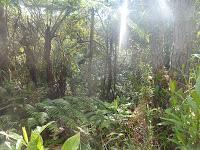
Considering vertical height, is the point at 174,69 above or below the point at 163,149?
above

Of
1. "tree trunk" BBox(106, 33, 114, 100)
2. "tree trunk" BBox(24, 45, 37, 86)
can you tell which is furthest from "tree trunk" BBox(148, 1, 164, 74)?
"tree trunk" BBox(24, 45, 37, 86)

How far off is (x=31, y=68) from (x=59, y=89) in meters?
0.71

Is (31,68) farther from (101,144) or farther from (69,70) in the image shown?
(101,144)

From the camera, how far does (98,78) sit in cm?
927

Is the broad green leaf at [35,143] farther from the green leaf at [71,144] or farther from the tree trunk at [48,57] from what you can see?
the tree trunk at [48,57]

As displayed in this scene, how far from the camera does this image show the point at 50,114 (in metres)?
4.56

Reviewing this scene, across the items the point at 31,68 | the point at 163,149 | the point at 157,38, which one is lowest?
the point at 163,149

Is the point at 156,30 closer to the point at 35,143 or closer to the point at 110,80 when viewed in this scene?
the point at 110,80

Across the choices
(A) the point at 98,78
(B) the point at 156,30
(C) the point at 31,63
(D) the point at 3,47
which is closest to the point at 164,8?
(B) the point at 156,30

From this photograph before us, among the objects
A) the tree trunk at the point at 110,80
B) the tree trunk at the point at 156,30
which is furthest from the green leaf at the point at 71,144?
the tree trunk at the point at 156,30

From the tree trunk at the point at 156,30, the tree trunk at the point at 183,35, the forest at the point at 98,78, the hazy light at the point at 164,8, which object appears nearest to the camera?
the forest at the point at 98,78

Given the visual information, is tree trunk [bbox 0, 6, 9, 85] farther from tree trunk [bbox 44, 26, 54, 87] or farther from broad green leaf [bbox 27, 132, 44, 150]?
broad green leaf [bbox 27, 132, 44, 150]

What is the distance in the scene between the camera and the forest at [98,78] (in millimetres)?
3814

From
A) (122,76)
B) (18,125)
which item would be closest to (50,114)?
(18,125)
